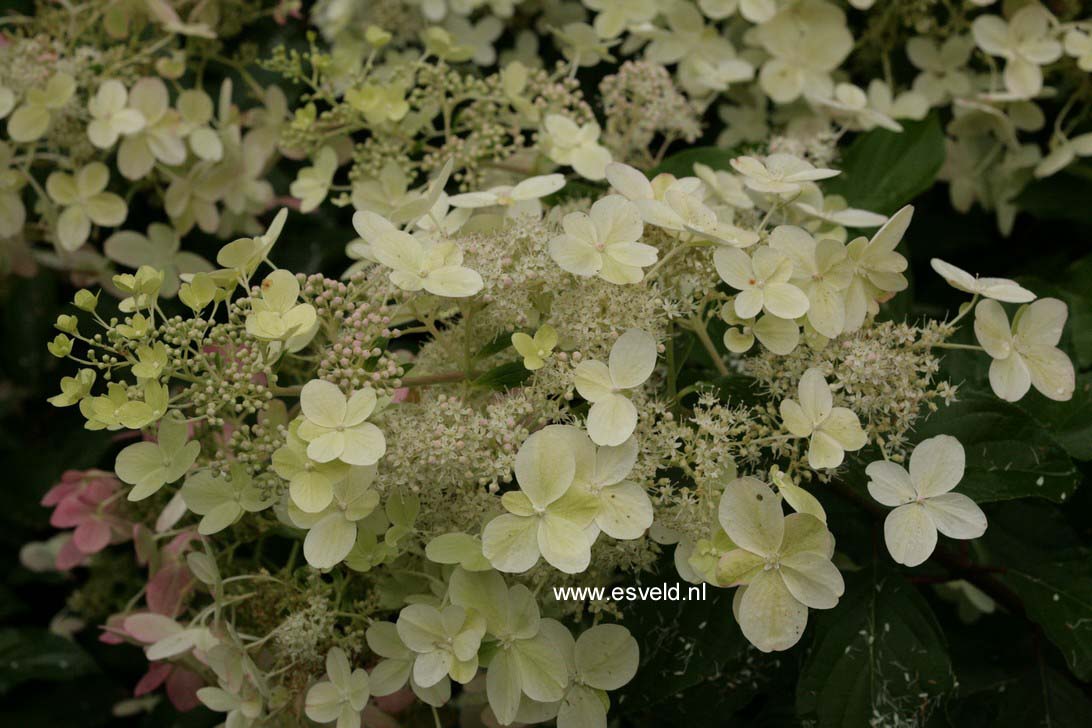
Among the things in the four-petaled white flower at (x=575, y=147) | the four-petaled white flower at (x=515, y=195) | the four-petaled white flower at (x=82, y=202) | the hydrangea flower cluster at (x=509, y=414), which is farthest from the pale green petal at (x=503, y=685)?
the four-petaled white flower at (x=82, y=202)

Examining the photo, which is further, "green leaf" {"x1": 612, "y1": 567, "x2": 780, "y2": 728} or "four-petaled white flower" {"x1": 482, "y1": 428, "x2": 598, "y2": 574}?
"green leaf" {"x1": 612, "y1": 567, "x2": 780, "y2": 728}

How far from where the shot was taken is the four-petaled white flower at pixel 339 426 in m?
0.57

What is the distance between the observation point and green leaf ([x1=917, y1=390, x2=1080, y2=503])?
2.30ft

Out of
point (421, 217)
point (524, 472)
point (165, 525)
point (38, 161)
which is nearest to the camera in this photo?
point (524, 472)

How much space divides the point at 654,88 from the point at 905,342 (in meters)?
0.45

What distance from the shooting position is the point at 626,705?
747 millimetres

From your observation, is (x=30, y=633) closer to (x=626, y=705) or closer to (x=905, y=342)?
(x=626, y=705)

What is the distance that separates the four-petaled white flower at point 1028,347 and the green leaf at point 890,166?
12.3 inches

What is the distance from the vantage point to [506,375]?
2.23 feet

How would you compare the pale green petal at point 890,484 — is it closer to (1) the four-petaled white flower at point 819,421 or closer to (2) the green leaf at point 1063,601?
(1) the four-petaled white flower at point 819,421

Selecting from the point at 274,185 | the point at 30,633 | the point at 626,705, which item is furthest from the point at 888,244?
the point at 30,633

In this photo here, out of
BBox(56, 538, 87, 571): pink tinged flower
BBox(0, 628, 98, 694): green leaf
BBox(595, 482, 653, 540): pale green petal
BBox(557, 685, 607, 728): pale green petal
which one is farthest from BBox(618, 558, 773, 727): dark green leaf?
BBox(0, 628, 98, 694): green leaf

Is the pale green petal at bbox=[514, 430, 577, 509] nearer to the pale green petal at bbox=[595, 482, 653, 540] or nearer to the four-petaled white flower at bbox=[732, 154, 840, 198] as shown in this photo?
the pale green petal at bbox=[595, 482, 653, 540]

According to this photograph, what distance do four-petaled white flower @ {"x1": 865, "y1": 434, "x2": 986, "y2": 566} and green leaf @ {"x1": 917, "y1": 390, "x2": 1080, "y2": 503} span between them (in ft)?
0.30
